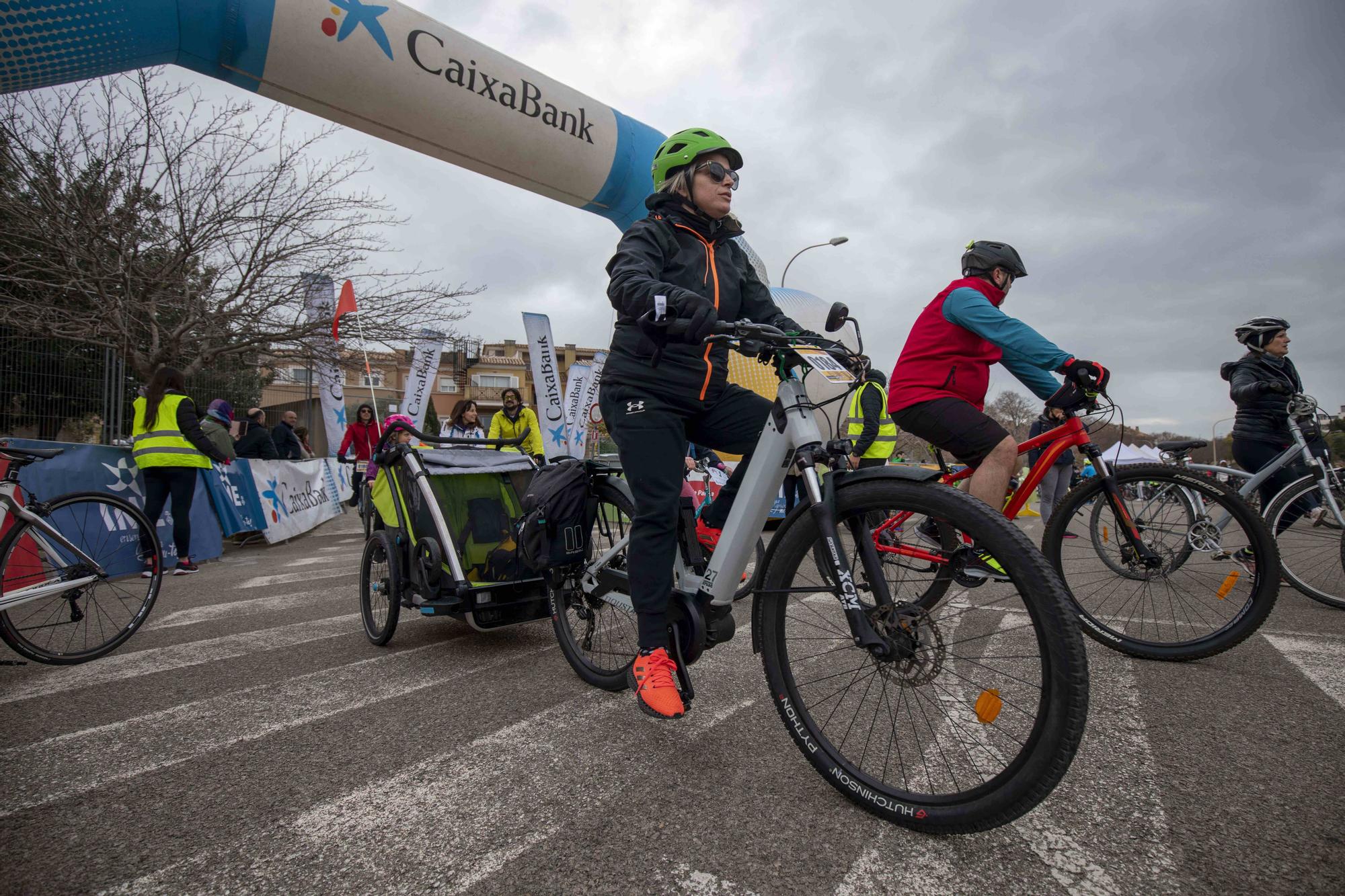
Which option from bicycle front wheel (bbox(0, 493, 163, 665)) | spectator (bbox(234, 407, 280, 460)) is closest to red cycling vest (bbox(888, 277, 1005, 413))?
bicycle front wheel (bbox(0, 493, 163, 665))

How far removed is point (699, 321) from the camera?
190 cm

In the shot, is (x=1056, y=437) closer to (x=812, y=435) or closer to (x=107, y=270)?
(x=812, y=435)

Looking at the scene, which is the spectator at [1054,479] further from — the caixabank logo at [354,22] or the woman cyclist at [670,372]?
the caixabank logo at [354,22]

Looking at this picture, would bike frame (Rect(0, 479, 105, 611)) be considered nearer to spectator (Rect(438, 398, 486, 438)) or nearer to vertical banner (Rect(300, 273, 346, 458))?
spectator (Rect(438, 398, 486, 438))

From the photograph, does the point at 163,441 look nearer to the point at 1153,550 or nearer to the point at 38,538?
the point at 38,538

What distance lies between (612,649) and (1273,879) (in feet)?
6.64

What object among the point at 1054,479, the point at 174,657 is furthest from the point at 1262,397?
the point at 174,657

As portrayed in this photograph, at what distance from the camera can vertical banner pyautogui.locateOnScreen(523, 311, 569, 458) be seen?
39.1 ft

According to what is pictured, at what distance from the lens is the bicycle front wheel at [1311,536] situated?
4.11 meters

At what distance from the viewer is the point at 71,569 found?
3312 millimetres

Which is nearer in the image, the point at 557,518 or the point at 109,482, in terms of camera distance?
the point at 557,518

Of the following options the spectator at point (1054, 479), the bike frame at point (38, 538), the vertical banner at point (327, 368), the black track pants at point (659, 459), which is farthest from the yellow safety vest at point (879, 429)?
the vertical banner at point (327, 368)

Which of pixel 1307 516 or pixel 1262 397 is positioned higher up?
pixel 1262 397

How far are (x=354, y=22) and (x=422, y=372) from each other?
22.8 feet
